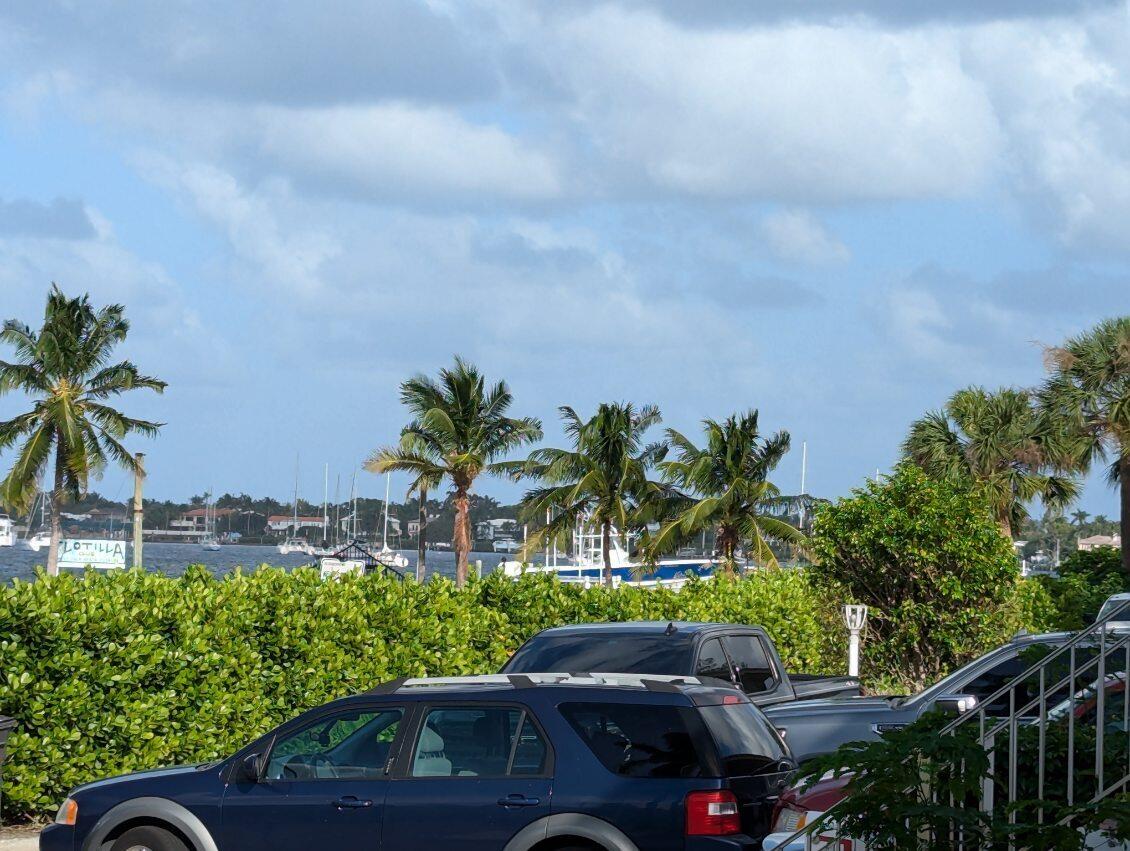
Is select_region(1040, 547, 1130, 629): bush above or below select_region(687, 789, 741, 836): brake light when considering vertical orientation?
above

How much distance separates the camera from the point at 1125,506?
1446 inches

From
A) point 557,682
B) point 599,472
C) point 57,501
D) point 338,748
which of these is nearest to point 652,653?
point 557,682

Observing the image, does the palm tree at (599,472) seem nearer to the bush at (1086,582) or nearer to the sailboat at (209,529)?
the bush at (1086,582)

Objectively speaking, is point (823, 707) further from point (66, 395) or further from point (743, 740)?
point (66, 395)

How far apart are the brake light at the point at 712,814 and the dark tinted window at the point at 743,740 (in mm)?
175

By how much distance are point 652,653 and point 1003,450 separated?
26.8m

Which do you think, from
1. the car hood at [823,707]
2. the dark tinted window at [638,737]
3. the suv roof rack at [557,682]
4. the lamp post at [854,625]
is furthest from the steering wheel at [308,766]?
the lamp post at [854,625]

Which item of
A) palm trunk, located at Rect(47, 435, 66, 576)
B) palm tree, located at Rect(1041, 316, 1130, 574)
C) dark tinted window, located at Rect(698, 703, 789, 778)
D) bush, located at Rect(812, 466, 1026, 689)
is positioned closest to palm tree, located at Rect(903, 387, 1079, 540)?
palm tree, located at Rect(1041, 316, 1130, 574)

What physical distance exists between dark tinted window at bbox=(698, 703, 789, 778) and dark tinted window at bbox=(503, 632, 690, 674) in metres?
3.01

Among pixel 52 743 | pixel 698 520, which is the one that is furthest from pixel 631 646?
pixel 698 520

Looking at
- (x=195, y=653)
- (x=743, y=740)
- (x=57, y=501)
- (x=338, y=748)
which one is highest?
(x=57, y=501)

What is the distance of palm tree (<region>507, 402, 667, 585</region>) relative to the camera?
55594 millimetres

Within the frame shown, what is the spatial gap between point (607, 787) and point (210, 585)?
7.25 m

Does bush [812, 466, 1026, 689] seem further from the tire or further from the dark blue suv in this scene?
the tire
